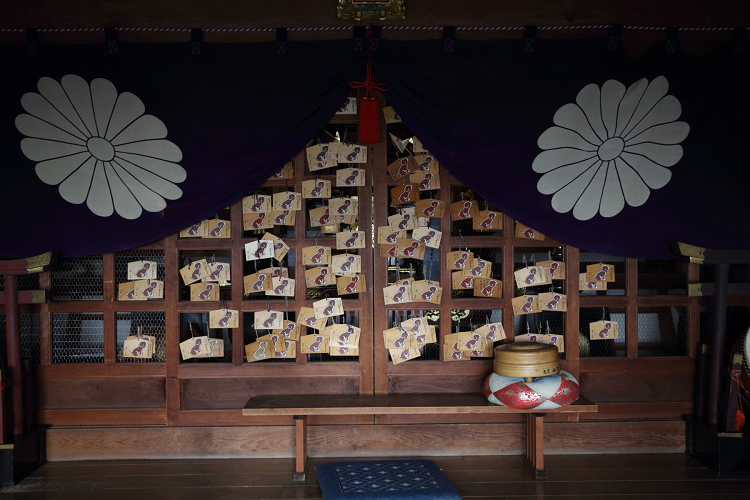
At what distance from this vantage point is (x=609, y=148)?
341cm

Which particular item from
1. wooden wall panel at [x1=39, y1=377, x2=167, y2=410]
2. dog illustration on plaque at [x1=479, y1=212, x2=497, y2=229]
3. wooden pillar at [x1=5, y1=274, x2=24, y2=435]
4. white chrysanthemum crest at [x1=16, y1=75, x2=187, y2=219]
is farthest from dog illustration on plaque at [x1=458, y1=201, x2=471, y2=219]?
wooden pillar at [x1=5, y1=274, x2=24, y2=435]

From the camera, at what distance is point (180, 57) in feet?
11.1

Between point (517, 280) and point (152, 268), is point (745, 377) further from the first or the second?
point (152, 268)

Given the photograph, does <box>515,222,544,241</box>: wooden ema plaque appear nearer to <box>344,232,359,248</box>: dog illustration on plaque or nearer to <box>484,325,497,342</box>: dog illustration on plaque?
<box>484,325,497,342</box>: dog illustration on plaque

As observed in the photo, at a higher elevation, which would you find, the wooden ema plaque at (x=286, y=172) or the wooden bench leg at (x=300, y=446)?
the wooden ema plaque at (x=286, y=172)

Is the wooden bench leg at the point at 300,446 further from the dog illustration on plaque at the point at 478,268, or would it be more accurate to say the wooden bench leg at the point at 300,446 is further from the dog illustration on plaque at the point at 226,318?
the dog illustration on plaque at the point at 478,268

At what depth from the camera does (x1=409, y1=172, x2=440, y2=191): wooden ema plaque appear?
11.6 ft

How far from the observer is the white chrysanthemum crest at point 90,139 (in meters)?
3.34

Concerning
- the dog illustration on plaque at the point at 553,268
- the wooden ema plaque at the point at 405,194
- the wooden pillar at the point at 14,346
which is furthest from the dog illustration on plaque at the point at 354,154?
the wooden pillar at the point at 14,346

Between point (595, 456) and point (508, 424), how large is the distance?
592 mm

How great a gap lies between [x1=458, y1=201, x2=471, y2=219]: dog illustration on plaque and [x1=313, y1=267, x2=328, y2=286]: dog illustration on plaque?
3.06ft

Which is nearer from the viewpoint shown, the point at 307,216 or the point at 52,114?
the point at 52,114

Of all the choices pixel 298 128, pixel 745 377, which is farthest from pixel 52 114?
pixel 745 377

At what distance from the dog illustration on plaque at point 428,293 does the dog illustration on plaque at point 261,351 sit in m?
1.06
